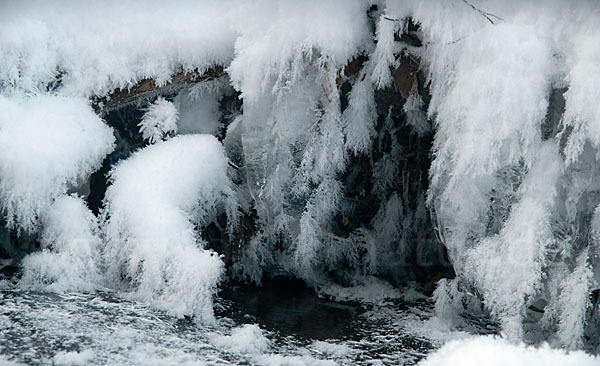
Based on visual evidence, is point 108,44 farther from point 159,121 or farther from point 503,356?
point 503,356

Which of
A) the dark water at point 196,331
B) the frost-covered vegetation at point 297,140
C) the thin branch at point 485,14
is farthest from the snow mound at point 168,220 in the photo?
the thin branch at point 485,14

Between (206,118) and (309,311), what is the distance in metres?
1.70

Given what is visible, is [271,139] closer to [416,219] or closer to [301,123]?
[301,123]

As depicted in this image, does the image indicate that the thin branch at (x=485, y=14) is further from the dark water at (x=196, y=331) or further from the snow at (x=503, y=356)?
the dark water at (x=196, y=331)

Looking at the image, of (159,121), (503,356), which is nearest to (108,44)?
(159,121)

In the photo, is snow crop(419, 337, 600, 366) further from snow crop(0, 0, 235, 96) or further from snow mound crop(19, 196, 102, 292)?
snow crop(0, 0, 235, 96)

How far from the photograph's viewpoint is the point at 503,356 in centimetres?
256

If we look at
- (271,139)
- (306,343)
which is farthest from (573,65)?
(306,343)

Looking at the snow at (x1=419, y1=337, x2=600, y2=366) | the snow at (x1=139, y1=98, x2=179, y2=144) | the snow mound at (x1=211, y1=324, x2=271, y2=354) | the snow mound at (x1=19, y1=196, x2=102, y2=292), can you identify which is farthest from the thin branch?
the snow mound at (x1=19, y1=196, x2=102, y2=292)

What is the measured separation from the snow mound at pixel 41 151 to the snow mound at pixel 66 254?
10cm

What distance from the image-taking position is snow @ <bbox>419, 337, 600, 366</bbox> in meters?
2.53

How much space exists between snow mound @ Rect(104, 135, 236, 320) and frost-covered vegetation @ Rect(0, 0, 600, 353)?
1cm

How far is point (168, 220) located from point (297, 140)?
1022 mm

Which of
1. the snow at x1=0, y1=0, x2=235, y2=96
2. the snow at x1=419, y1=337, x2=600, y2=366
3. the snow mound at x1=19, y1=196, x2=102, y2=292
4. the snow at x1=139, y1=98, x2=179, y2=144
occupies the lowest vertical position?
the snow at x1=419, y1=337, x2=600, y2=366
